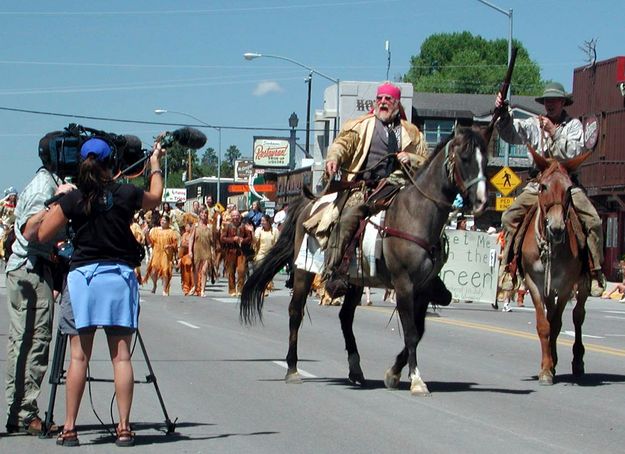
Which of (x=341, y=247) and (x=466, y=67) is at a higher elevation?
(x=466, y=67)

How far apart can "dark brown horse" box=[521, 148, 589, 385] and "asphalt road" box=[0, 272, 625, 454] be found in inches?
21.7

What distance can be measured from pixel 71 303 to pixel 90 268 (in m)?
0.32

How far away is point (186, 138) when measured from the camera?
344 inches

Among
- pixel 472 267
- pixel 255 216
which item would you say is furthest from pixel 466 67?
pixel 472 267

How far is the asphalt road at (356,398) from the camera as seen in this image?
9047 mm

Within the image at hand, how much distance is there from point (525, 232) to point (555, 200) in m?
0.86

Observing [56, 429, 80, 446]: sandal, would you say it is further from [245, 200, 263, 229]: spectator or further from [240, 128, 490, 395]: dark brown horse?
[245, 200, 263, 229]: spectator

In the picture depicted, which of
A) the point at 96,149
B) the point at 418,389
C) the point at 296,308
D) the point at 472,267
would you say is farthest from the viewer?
the point at 472,267

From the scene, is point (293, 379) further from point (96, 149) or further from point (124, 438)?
point (96, 149)

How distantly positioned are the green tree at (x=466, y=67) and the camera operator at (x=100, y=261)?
11809 cm

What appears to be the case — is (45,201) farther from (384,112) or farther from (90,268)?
(384,112)

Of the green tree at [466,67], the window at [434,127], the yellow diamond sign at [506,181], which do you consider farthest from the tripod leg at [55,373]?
the green tree at [466,67]

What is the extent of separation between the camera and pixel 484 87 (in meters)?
128

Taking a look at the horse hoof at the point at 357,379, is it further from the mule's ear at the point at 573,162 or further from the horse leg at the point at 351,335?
the mule's ear at the point at 573,162
